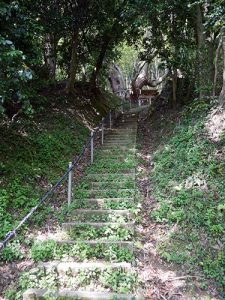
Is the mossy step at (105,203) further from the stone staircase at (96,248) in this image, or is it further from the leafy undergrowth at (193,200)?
the leafy undergrowth at (193,200)

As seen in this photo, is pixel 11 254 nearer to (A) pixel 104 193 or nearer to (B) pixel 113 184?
(A) pixel 104 193

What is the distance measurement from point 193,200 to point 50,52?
995 cm

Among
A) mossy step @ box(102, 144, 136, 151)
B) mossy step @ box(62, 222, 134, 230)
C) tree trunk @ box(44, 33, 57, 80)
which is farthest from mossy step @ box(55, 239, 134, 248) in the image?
tree trunk @ box(44, 33, 57, 80)

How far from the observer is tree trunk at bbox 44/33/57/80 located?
476 inches

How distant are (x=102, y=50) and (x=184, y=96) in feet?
15.6

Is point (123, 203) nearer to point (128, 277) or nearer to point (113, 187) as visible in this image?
point (113, 187)

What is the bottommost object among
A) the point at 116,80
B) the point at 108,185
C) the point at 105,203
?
the point at 105,203

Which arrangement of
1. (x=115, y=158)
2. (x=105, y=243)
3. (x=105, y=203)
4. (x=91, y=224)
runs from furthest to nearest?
1. (x=115, y=158)
2. (x=105, y=203)
3. (x=91, y=224)
4. (x=105, y=243)

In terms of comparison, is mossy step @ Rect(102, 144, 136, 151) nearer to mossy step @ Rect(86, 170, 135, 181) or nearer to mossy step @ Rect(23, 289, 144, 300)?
mossy step @ Rect(86, 170, 135, 181)

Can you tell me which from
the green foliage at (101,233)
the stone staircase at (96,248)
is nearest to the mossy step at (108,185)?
the stone staircase at (96,248)

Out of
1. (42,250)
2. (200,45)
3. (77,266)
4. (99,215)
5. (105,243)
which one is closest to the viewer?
(77,266)

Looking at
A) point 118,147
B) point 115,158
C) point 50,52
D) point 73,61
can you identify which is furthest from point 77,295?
point 50,52

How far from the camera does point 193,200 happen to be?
512 centimetres

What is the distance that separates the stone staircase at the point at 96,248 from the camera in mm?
3676
